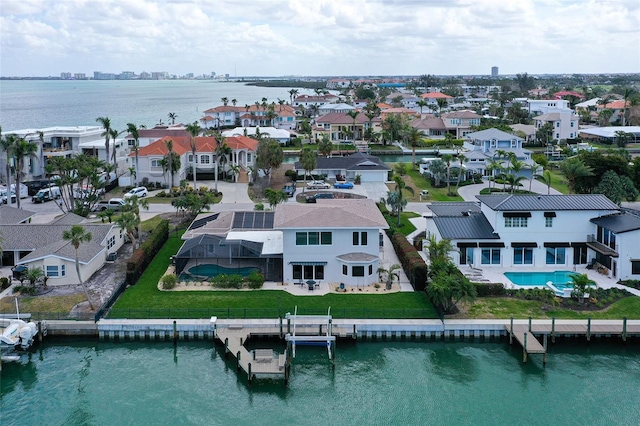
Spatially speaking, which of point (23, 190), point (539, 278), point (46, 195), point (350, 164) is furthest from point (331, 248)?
point (23, 190)

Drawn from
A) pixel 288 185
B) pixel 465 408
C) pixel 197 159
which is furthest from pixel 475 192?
pixel 465 408

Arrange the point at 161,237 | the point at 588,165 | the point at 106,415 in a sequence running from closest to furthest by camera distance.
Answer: the point at 106,415, the point at 161,237, the point at 588,165

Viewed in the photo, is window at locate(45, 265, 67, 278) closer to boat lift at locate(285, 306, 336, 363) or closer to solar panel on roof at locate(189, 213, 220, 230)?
solar panel on roof at locate(189, 213, 220, 230)

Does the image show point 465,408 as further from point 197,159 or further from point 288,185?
point 197,159

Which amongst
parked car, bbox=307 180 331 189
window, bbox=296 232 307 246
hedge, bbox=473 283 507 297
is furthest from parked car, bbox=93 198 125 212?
hedge, bbox=473 283 507 297

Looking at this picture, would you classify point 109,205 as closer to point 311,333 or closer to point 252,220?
point 252,220

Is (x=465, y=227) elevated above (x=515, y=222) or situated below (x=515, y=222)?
below
